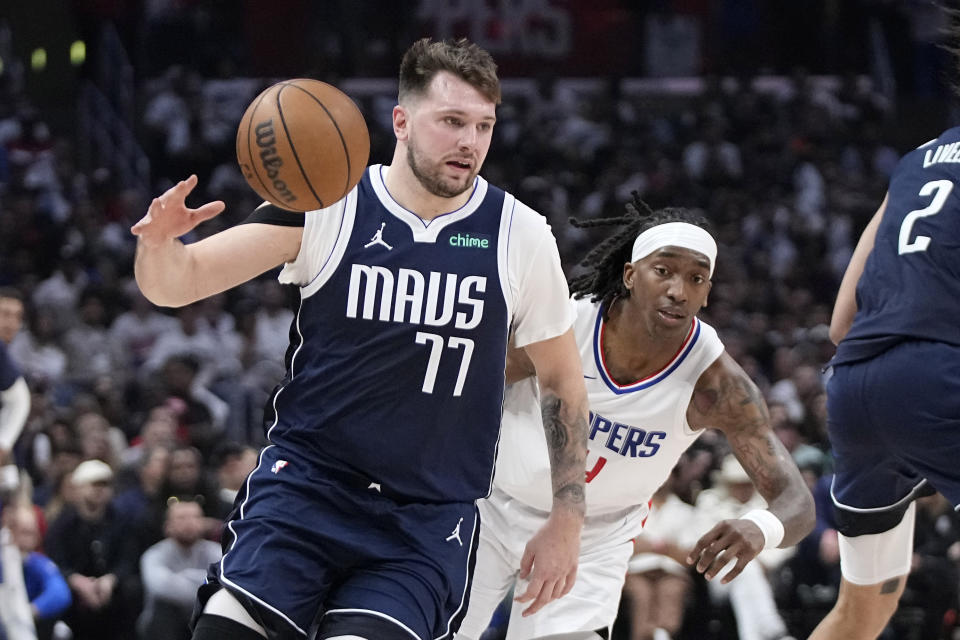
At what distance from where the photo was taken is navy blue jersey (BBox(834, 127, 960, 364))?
12.6ft

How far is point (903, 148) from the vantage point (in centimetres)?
1683

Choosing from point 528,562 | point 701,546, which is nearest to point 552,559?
point 528,562

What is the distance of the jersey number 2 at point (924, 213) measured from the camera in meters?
3.89

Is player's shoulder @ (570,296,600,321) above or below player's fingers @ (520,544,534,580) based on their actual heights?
above

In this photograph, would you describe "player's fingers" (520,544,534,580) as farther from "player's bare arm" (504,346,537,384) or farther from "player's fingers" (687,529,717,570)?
Result: "player's bare arm" (504,346,537,384)

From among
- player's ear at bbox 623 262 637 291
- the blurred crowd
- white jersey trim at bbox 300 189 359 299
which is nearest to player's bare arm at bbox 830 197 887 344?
player's ear at bbox 623 262 637 291

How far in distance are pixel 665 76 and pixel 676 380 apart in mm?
13574

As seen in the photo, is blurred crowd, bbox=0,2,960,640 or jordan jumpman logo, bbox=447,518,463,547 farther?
blurred crowd, bbox=0,2,960,640

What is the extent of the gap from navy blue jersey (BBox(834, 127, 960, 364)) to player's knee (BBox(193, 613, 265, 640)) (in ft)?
6.53

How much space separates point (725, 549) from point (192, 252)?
165 cm

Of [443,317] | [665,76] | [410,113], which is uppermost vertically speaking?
[410,113]

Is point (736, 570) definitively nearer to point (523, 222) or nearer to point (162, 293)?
point (523, 222)

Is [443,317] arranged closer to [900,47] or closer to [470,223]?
[470,223]

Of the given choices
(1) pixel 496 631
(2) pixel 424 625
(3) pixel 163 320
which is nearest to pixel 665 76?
(3) pixel 163 320
